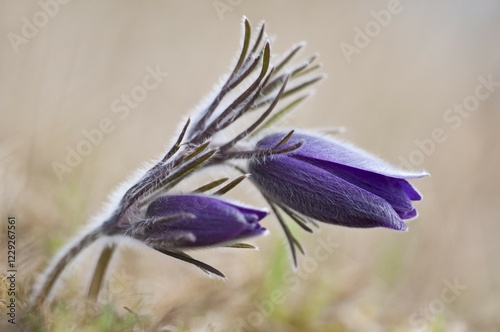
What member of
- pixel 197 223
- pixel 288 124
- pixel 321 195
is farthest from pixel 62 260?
pixel 288 124

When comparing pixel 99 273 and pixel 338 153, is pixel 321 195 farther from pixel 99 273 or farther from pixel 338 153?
pixel 99 273

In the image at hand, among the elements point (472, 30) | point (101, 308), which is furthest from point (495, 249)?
point (472, 30)

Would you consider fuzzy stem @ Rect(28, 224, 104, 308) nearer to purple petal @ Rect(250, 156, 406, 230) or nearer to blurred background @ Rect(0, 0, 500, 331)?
blurred background @ Rect(0, 0, 500, 331)

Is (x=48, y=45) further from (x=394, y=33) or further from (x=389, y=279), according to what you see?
(x=394, y=33)

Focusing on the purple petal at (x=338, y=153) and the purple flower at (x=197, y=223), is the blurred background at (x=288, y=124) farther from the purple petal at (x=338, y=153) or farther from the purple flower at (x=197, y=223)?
the purple petal at (x=338, y=153)

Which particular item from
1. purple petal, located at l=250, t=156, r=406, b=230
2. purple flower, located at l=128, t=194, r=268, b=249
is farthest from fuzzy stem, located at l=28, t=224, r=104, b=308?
purple petal, located at l=250, t=156, r=406, b=230
